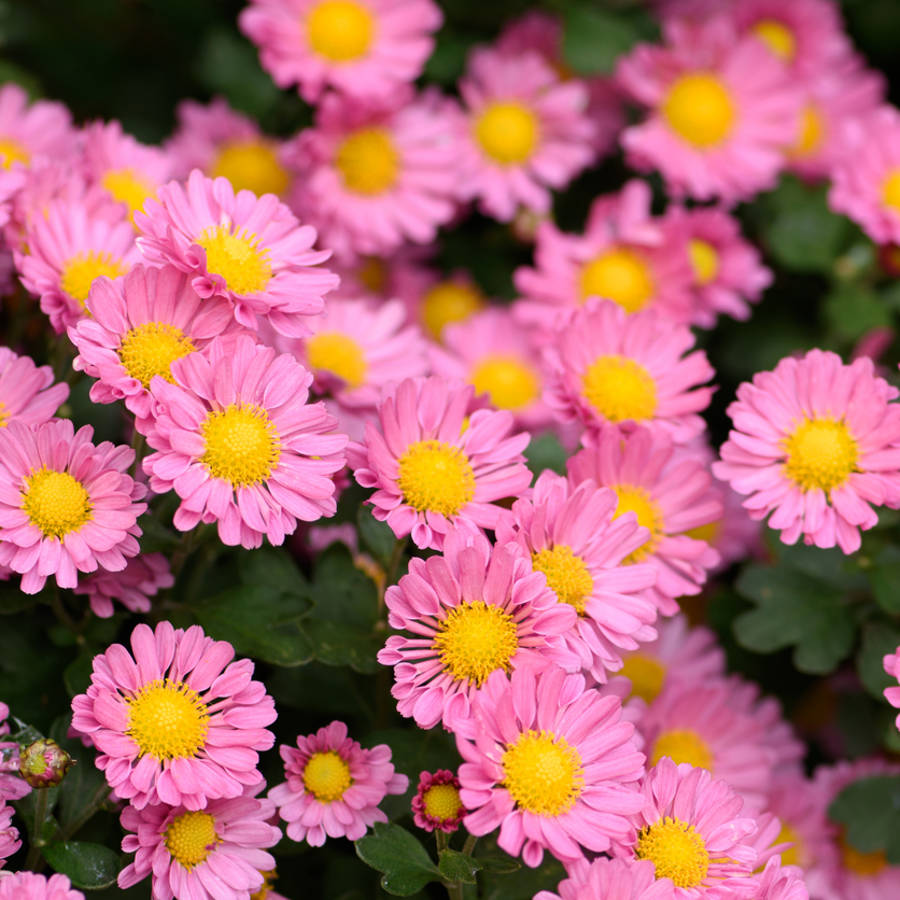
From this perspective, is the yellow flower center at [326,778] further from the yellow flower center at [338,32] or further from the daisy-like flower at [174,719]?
the yellow flower center at [338,32]

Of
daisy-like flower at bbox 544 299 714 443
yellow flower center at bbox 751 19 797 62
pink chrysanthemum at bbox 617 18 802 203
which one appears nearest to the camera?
daisy-like flower at bbox 544 299 714 443

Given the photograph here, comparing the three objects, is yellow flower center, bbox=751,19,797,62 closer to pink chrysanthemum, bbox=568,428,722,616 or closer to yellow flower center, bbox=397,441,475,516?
pink chrysanthemum, bbox=568,428,722,616

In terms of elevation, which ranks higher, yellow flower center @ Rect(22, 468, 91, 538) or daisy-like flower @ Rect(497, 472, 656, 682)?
yellow flower center @ Rect(22, 468, 91, 538)

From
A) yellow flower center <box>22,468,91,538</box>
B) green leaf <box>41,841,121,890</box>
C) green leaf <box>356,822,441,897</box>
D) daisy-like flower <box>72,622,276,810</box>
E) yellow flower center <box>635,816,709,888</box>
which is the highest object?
yellow flower center <box>22,468,91,538</box>

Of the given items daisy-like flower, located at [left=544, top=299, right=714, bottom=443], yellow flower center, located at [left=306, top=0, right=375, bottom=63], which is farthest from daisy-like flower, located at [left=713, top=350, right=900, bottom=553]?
yellow flower center, located at [left=306, top=0, right=375, bottom=63]

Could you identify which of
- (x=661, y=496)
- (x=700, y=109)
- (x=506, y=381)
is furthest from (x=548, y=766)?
(x=700, y=109)
